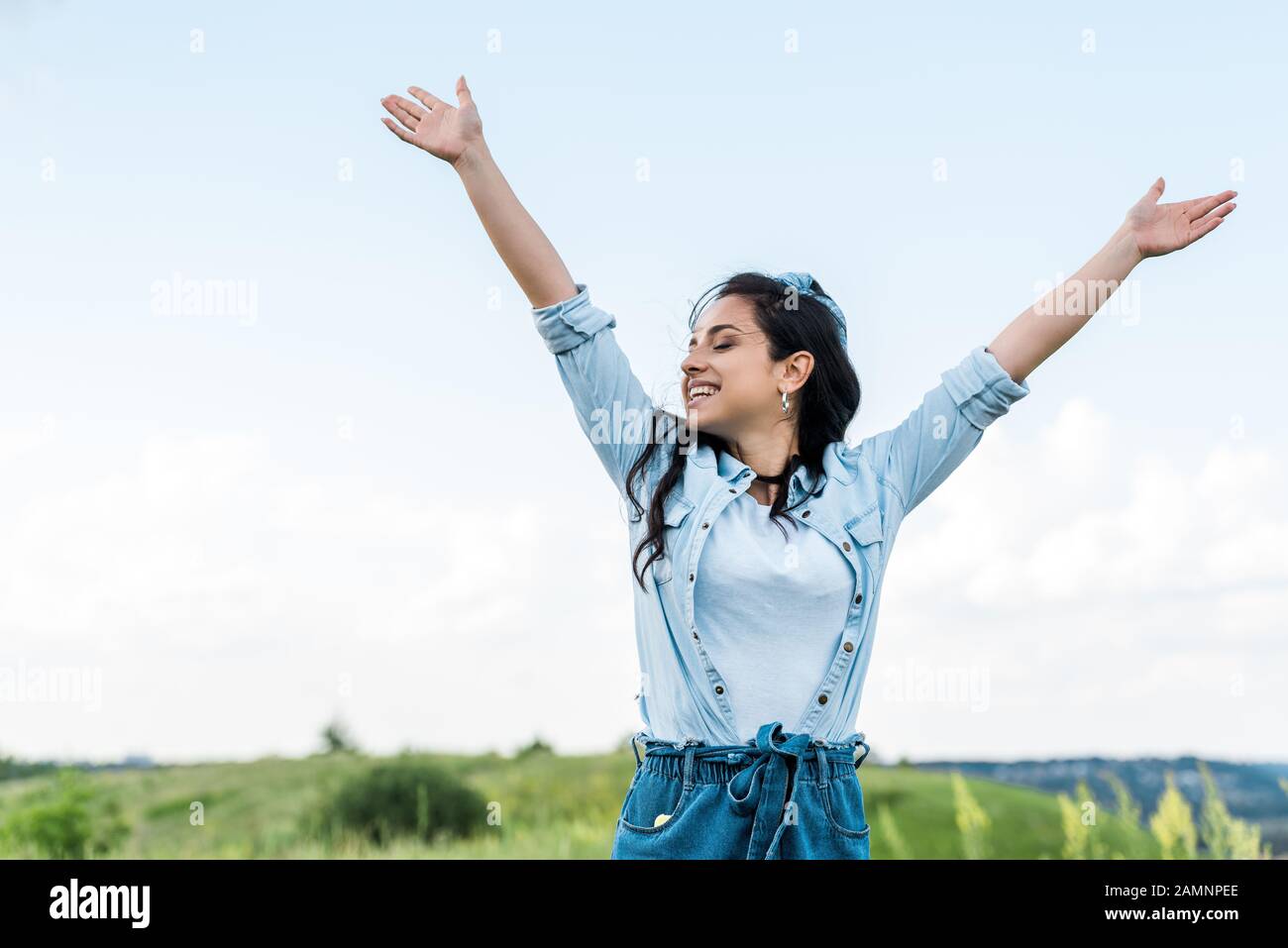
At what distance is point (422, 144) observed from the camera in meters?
3.24

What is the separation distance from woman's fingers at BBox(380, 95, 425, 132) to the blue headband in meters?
1.16

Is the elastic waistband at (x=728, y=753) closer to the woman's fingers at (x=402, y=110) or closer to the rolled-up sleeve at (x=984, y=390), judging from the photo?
the rolled-up sleeve at (x=984, y=390)

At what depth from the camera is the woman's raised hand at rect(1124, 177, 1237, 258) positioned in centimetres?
367

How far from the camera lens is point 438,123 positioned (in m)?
3.28

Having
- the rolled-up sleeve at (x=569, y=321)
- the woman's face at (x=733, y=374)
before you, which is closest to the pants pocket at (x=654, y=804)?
the woman's face at (x=733, y=374)

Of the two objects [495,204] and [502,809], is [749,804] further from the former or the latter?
[502,809]

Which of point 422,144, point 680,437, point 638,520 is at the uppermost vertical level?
point 422,144

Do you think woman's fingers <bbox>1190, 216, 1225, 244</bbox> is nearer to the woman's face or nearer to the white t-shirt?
the woman's face

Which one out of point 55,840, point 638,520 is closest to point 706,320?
point 638,520

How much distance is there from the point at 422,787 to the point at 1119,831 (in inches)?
225

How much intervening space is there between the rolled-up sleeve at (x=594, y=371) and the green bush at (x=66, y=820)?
8.34 meters

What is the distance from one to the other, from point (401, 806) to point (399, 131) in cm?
806
